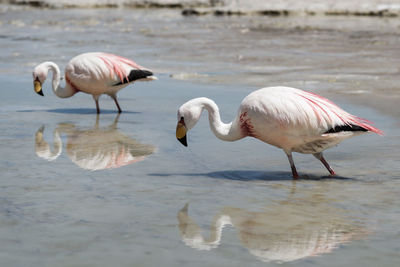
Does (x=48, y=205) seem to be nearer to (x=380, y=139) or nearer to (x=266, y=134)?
(x=266, y=134)

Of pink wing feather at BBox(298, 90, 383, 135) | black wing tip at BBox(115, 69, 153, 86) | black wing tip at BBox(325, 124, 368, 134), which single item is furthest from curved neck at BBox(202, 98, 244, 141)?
black wing tip at BBox(115, 69, 153, 86)

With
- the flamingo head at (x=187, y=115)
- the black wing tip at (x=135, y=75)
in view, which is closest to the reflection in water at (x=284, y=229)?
the flamingo head at (x=187, y=115)

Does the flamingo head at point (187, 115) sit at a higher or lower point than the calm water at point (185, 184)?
higher

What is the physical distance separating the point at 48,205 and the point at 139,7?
3183 cm

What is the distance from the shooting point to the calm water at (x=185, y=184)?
15.3 ft

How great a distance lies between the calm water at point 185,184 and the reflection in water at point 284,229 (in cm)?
1

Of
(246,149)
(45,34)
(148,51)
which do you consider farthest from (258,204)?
(45,34)

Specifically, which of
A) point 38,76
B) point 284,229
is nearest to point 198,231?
point 284,229

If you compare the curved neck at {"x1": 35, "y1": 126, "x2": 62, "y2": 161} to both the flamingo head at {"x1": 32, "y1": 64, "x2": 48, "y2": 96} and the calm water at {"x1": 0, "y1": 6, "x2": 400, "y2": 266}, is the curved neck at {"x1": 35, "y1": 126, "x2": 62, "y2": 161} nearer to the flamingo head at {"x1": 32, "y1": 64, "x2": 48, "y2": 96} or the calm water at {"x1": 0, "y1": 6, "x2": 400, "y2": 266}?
the calm water at {"x1": 0, "y1": 6, "x2": 400, "y2": 266}

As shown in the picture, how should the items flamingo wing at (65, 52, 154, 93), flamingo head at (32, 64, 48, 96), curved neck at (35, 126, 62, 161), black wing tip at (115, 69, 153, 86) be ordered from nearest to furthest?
1. curved neck at (35, 126, 62, 161)
2. flamingo wing at (65, 52, 154, 93)
3. black wing tip at (115, 69, 153, 86)
4. flamingo head at (32, 64, 48, 96)

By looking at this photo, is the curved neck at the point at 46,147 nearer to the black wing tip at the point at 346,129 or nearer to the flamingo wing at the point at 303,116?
the flamingo wing at the point at 303,116

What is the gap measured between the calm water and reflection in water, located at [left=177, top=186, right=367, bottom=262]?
0.04 feet

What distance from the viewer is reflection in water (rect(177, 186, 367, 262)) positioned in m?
4.65

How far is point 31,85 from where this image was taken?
13023 millimetres
